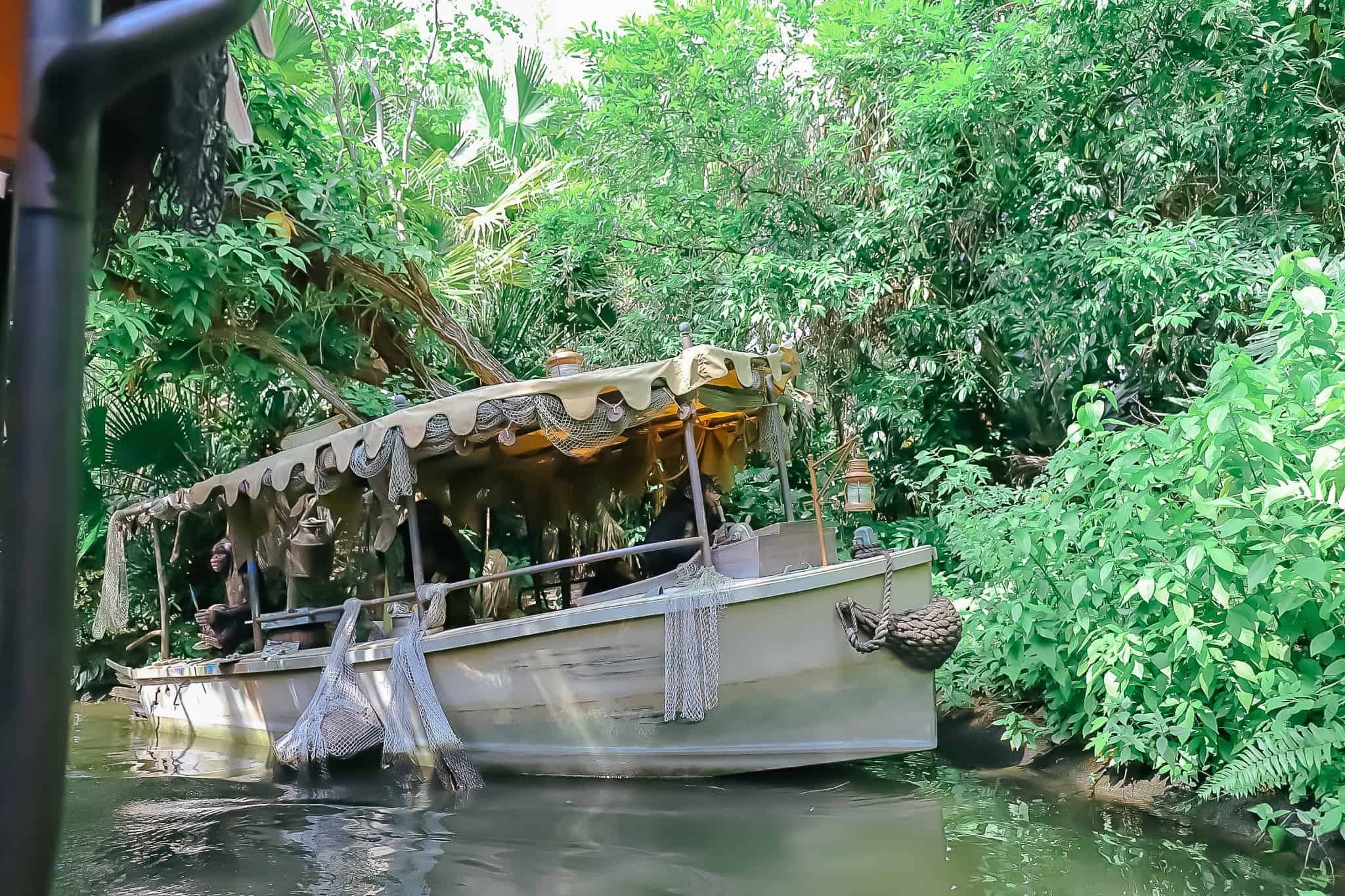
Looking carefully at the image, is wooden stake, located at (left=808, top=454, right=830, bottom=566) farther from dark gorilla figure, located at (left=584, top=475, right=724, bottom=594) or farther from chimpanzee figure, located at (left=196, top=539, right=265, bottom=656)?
chimpanzee figure, located at (left=196, top=539, right=265, bottom=656)

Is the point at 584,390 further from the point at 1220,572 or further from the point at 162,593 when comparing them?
the point at 162,593

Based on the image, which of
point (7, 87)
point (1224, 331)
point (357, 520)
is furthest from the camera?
point (357, 520)

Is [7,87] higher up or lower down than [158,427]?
lower down

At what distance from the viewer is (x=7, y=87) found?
1.19 metres

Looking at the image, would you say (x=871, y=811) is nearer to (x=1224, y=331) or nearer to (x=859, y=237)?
(x=1224, y=331)

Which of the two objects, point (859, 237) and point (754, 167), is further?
point (754, 167)

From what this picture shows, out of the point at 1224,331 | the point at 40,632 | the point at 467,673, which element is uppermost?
the point at 1224,331

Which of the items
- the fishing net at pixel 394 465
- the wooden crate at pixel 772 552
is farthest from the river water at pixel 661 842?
the fishing net at pixel 394 465

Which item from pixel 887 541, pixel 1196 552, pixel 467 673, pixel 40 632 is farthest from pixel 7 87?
pixel 887 541

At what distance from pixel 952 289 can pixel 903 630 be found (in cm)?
601

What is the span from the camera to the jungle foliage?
5234 millimetres

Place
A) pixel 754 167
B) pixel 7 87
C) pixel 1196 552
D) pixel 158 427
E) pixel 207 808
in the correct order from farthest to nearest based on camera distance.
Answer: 1. pixel 158 427
2. pixel 754 167
3. pixel 207 808
4. pixel 1196 552
5. pixel 7 87

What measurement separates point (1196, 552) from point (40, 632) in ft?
16.8

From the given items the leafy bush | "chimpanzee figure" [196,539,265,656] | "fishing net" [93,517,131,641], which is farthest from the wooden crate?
"fishing net" [93,517,131,641]
